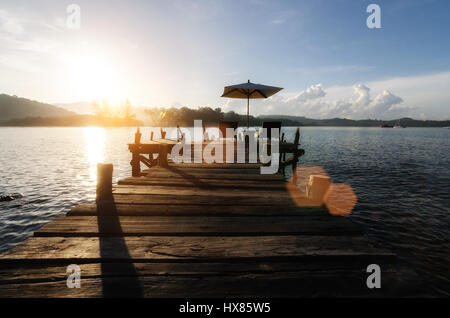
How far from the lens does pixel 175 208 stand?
363 cm

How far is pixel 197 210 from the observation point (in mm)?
3576

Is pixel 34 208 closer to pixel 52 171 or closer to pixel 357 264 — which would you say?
pixel 52 171

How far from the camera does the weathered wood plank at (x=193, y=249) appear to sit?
2201mm

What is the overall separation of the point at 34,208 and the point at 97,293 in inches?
435

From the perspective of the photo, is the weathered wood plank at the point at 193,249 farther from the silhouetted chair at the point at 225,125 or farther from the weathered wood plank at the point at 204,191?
the silhouetted chair at the point at 225,125

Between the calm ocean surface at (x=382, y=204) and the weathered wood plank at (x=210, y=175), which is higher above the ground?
the weathered wood plank at (x=210, y=175)

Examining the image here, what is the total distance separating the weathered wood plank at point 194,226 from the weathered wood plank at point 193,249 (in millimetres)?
121

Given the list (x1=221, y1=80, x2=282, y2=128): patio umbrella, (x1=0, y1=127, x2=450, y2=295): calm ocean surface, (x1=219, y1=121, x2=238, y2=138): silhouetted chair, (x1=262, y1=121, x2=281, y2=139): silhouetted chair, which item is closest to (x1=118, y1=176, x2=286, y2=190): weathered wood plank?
(x1=0, y1=127, x2=450, y2=295): calm ocean surface

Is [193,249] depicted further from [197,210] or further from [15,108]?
[15,108]

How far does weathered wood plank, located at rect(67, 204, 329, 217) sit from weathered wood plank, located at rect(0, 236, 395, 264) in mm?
770

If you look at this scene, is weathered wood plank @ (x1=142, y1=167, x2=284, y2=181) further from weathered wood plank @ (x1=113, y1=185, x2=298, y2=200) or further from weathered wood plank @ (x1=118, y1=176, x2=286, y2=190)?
weathered wood plank @ (x1=113, y1=185, x2=298, y2=200)

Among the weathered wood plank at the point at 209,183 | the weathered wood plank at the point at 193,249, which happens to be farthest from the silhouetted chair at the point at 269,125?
the weathered wood plank at the point at 193,249
